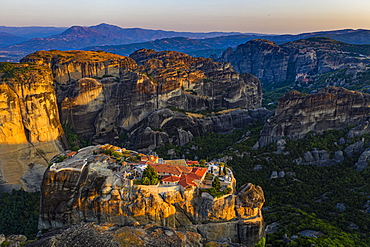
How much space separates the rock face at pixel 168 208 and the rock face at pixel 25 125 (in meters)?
17.1

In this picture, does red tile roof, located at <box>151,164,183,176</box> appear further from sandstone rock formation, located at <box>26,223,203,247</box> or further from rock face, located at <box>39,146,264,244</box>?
sandstone rock formation, located at <box>26,223,203,247</box>

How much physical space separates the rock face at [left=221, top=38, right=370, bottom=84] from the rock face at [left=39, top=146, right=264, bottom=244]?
3714 inches

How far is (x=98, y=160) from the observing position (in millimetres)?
33094

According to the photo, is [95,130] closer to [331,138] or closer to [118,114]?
[118,114]

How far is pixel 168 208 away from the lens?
27719mm

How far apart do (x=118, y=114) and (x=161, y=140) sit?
1200cm

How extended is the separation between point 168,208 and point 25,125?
28.7 metres

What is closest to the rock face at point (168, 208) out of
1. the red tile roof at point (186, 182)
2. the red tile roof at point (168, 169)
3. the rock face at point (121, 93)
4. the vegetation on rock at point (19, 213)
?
the red tile roof at point (186, 182)

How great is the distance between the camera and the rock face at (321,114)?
4866 centimetres

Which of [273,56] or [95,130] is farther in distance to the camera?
[273,56]

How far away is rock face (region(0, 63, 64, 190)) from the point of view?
42125 millimetres

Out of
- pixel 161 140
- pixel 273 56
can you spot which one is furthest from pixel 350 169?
pixel 273 56

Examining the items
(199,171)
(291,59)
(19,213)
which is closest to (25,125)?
(19,213)

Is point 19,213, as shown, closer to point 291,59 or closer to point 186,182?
point 186,182
